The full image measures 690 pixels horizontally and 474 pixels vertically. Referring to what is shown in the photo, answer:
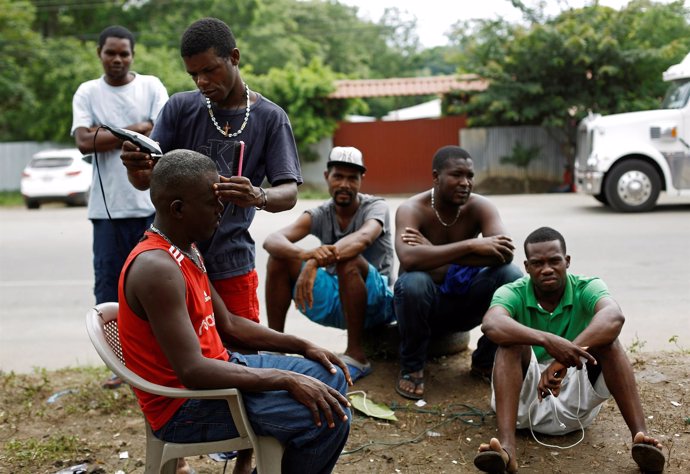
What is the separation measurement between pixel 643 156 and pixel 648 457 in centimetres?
1008

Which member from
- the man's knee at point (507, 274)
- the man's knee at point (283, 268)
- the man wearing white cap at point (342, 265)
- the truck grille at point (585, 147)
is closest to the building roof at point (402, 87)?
the truck grille at point (585, 147)

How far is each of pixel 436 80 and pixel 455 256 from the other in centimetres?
1840

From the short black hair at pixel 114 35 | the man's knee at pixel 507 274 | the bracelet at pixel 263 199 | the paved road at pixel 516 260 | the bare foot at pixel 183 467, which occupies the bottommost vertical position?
the paved road at pixel 516 260

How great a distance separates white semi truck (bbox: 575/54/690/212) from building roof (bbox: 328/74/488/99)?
27.1 feet

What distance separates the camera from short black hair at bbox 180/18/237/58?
3.19 m

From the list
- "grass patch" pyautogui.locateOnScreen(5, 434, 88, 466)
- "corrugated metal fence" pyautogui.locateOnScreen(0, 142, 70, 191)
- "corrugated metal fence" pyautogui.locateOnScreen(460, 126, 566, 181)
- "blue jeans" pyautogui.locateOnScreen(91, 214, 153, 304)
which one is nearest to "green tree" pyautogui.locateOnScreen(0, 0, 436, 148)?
"corrugated metal fence" pyautogui.locateOnScreen(0, 142, 70, 191)

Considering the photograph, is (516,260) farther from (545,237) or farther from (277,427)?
(277,427)

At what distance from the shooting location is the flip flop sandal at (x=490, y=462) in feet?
10.5

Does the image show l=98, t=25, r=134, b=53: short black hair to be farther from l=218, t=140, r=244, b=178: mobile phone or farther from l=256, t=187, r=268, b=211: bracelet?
l=256, t=187, r=268, b=211: bracelet

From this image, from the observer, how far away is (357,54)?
152 ft

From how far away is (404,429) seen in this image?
3932 millimetres

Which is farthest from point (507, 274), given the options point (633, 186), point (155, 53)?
point (155, 53)

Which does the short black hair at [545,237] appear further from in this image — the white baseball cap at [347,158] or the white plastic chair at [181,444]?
the white plastic chair at [181,444]

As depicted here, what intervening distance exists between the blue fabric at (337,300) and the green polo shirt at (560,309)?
1039 millimetres
